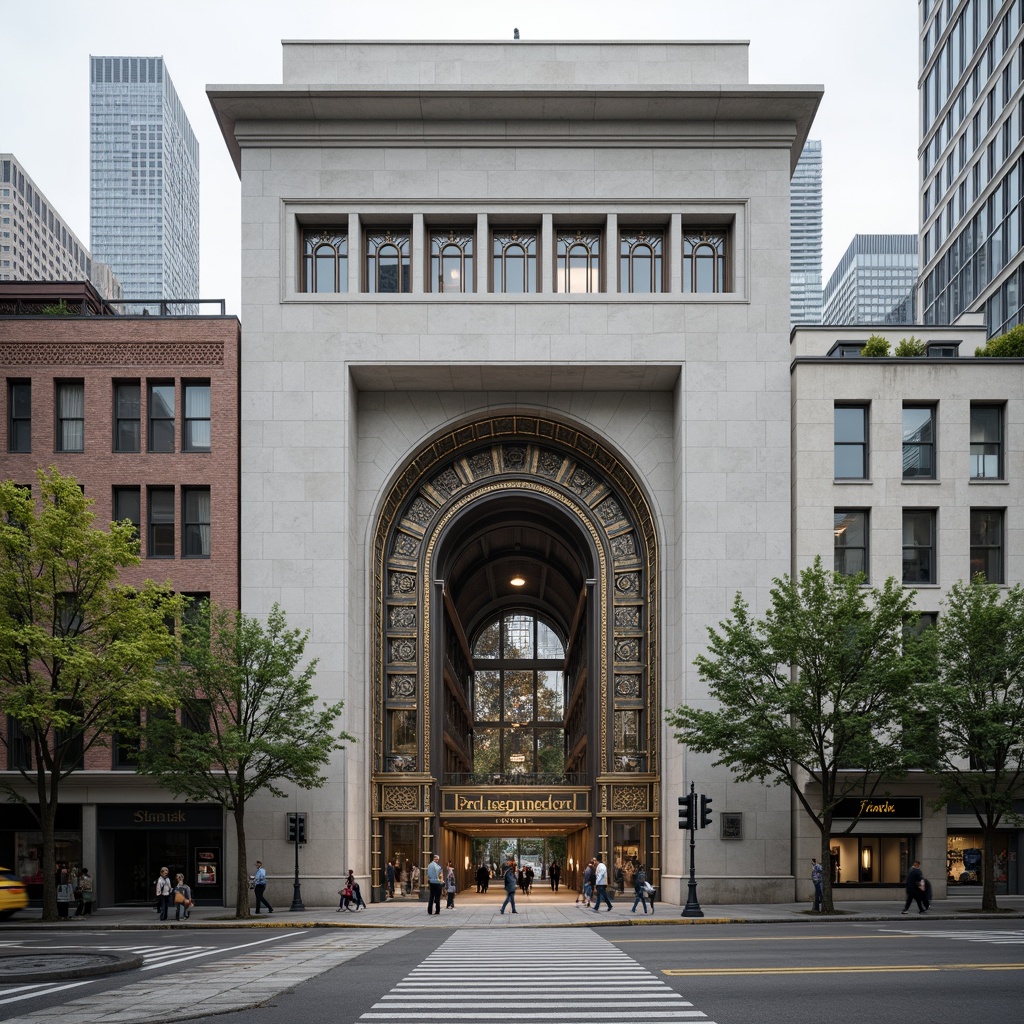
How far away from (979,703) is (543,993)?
2538 cm

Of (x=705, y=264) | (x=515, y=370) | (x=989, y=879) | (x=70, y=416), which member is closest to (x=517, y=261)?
(x=515, y=370)

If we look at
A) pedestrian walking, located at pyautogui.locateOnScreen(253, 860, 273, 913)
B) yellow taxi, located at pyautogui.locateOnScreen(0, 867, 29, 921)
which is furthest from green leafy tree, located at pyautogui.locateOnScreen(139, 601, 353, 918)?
yellow taxi, located at pyautogui.locateOnScreen(0, 867, 29, 921)

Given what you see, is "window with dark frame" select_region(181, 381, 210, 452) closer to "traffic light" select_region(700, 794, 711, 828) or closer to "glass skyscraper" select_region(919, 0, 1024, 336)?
"traffic light" select_region(700, 794, 711, 828)

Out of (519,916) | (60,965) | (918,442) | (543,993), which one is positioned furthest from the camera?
(918,442)

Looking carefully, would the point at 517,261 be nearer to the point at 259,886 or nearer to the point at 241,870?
the point at 241,870

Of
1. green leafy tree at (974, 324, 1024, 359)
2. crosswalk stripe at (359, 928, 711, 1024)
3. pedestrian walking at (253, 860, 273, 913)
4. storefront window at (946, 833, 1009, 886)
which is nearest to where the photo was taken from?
crosswalk stripe at (359, 928, 711, 1024)

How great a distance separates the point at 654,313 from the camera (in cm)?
4556

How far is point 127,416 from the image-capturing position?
4600 cm

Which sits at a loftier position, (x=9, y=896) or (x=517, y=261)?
(x=517, y=261)

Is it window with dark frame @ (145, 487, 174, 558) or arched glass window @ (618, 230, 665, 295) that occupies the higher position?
arched glass window @ (618, 230, 665, 295)

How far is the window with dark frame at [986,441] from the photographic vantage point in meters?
45.8

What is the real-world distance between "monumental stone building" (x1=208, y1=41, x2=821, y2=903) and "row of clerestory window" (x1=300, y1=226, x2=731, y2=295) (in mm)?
114

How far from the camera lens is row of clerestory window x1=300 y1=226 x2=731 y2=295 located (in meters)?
47.0

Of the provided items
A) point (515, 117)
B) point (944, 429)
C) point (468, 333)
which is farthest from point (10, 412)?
point (944, 429)
